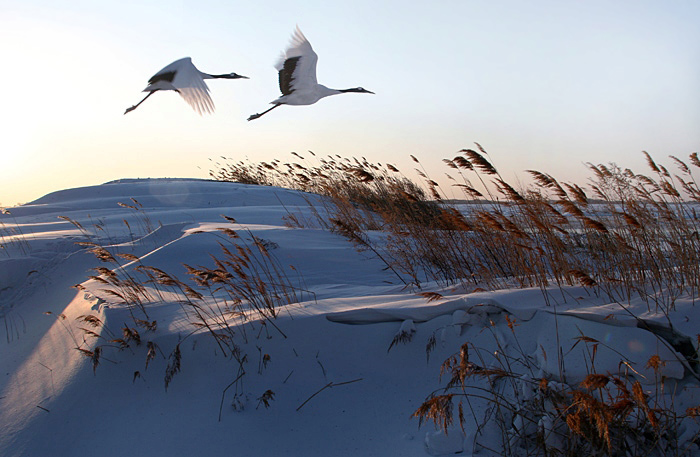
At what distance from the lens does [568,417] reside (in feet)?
4.30

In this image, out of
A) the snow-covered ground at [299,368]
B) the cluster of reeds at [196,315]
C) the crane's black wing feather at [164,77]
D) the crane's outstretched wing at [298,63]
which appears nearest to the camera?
the snow-covered ground at [299,368]

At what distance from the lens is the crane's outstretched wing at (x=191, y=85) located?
4.86 meters

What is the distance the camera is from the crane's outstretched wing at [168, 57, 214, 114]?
486 cm

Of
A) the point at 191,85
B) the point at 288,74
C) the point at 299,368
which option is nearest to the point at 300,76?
the point at 288,74

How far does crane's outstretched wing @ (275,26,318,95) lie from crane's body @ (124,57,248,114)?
0.76 m

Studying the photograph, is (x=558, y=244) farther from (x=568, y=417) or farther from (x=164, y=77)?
(x=164, y=77)

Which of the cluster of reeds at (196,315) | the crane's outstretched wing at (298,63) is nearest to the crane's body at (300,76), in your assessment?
the crane's outstretched wing at (298,63)

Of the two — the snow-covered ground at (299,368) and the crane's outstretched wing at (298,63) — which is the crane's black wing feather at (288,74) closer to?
the crane's outstretched wing at (298,63)

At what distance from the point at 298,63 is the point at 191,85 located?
118 centimetres

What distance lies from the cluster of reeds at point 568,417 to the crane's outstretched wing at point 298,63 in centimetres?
427

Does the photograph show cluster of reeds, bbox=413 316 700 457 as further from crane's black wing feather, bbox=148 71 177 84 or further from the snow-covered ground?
crane's black wing feather, bbox=148 71 177 84

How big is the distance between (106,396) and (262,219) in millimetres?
4324

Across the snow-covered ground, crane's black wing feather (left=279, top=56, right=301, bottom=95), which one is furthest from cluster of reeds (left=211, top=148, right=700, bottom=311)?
crane's black wing feather (left=279, top=56, right=301, bottom=95)

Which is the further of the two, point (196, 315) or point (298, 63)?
point (298, 63)
